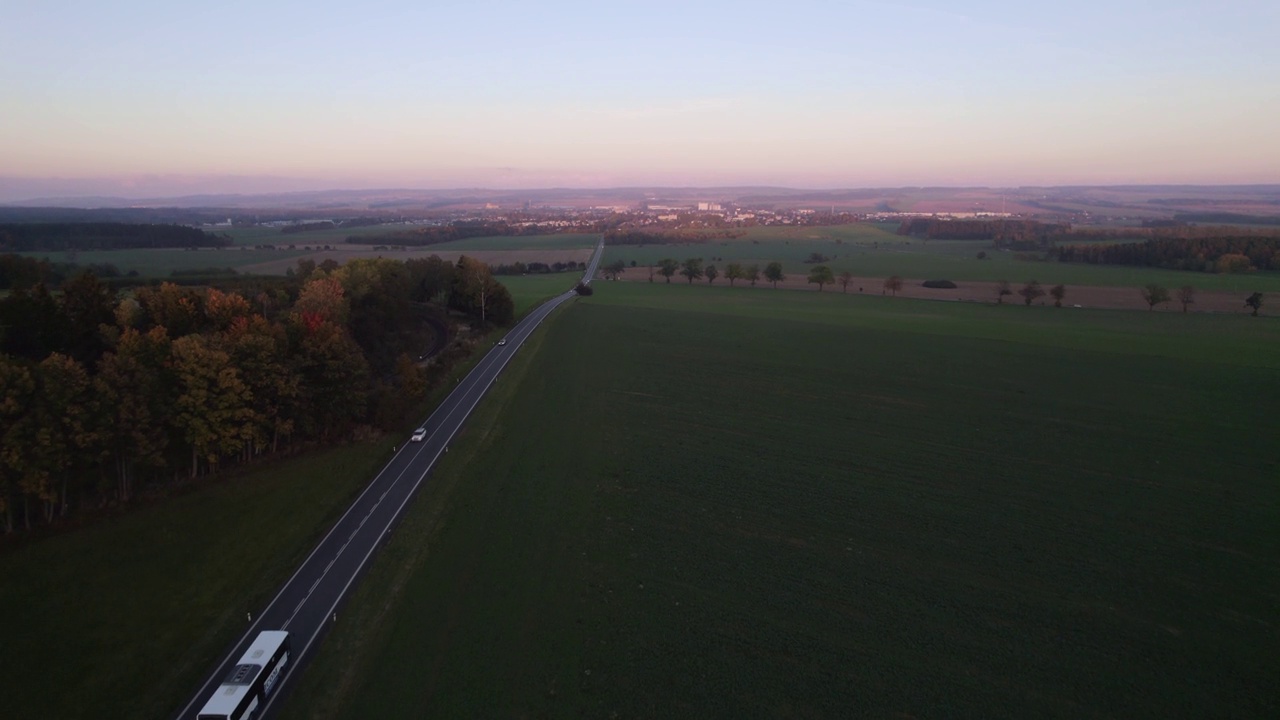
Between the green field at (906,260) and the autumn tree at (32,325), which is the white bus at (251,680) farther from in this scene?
the green field at (906,260)

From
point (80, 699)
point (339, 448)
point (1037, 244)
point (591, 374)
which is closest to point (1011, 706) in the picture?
point (80, 699)

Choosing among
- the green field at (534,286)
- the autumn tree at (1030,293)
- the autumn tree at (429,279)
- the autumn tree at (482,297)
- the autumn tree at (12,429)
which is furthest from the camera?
the green field at (534,286)

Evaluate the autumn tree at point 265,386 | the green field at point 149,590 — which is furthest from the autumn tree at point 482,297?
the green field at point 149,590

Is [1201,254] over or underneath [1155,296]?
over

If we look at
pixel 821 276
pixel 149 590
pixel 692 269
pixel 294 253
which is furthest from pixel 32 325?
pixel 294 253

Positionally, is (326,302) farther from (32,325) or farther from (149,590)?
(149,590)

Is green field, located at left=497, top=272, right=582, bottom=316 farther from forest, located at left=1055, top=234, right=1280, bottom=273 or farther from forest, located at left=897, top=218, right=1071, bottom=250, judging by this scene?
forest, located at left=897, top=218, right=1071, bottom=250
